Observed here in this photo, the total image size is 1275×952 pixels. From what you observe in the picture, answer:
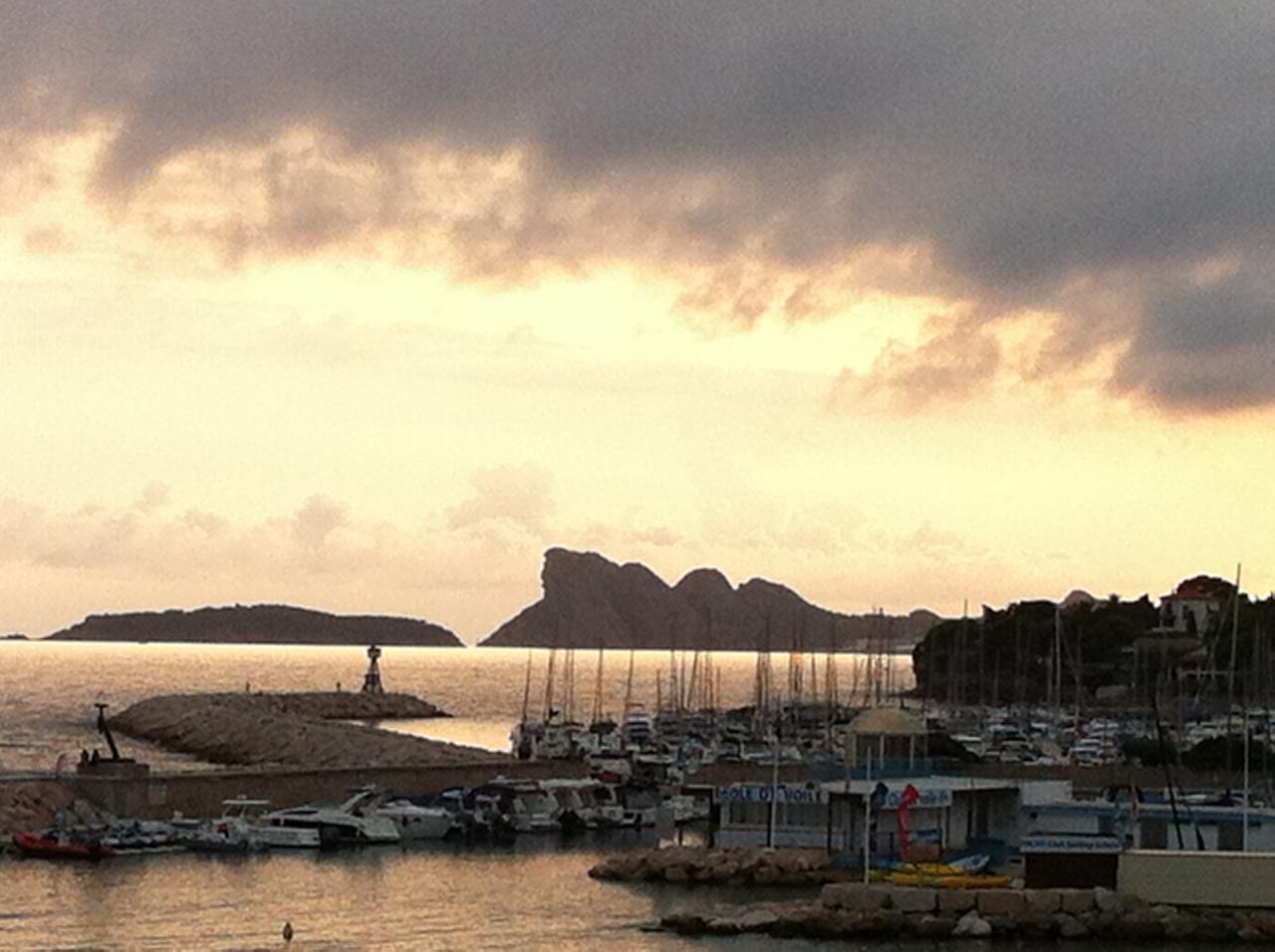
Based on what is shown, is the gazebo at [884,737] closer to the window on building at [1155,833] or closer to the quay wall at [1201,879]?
the window on building at [1155,833]

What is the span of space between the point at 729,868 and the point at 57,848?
19.9 m

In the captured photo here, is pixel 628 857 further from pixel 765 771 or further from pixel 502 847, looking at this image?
pixel 765 771

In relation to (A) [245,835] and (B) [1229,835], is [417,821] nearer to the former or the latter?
(A) [245,835]

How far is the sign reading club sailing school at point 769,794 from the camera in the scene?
62469 millimetres

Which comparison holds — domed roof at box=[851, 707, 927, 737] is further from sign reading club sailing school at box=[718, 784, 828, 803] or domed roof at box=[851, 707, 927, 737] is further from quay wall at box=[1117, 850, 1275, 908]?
quay wall at box=[1117, 850, 1275, 908]

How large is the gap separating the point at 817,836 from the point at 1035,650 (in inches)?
5358


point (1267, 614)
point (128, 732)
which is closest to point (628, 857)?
point (128, 732)

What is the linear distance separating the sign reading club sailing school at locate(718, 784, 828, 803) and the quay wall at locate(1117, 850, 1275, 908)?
12.9m

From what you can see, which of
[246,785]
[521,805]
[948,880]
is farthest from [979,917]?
[246,785]

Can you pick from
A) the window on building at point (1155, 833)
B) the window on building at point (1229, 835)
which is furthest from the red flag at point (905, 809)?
the window on building at point (1229, 835)

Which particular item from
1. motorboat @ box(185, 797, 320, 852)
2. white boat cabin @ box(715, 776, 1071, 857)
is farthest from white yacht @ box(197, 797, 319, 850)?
white boat cabin @ box(715, 776, 1071, 857)

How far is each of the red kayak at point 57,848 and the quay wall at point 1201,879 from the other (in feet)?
98.3

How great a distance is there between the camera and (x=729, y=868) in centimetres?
5972

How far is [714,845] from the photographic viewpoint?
64.1 metres
